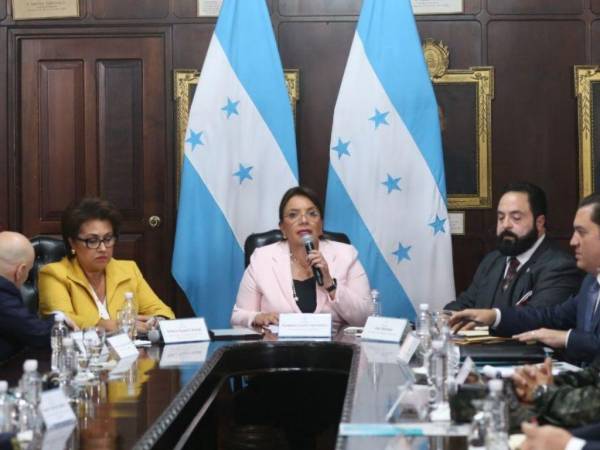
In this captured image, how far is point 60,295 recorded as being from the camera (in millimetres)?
3795

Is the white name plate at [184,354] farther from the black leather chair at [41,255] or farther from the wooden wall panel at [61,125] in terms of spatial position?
the wooden wall panel at [61,125]

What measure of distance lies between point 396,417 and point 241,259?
10.3ft

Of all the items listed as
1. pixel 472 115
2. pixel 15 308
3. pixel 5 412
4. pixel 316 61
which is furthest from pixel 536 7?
pixel 5 412

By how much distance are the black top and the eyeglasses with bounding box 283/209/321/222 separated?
0.91 feet

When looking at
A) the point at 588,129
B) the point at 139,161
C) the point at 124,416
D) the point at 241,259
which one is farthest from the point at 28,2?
the point at 124,416

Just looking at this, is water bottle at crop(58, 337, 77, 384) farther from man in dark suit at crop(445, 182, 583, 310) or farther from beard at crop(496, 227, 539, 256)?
beard at crop(496, 227, 539, 256)

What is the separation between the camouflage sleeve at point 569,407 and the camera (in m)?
2.01

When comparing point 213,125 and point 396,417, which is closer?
point 396,417

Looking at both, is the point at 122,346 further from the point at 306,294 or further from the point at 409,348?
the point at 306,294

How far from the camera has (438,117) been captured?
516 cm

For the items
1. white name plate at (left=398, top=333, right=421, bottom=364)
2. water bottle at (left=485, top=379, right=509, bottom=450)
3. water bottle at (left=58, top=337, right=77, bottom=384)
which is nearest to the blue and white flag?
white name plate at (left=398, top=333, right=421, bottom=364)

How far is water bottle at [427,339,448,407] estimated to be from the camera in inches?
81.9

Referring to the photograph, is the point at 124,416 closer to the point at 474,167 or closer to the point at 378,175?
the point at 378,175

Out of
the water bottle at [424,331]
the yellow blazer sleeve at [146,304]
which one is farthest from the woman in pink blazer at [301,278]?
the water bottle at [424,331]
